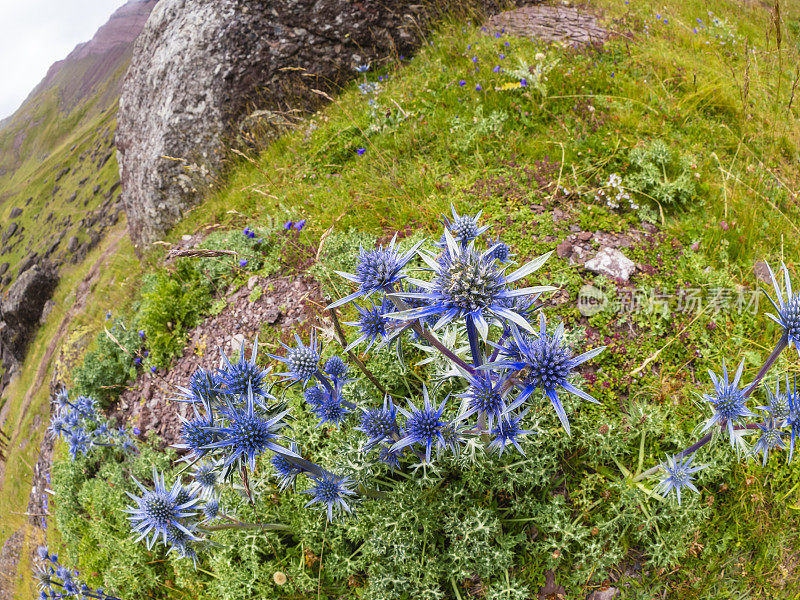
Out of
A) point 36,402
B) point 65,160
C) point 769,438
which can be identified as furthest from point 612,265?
point 65,160

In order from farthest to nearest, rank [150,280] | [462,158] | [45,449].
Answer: [45,449], [150,280], [462,158]

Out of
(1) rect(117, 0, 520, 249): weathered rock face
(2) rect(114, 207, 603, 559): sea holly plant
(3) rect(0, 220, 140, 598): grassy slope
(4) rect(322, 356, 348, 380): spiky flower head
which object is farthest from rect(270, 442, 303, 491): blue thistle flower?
(1) rect(117, 0, 520, 249): weathered rock face

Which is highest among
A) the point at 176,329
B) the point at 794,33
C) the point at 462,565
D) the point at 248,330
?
the point at 176,329

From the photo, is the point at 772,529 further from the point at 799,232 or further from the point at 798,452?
the point at 799,232

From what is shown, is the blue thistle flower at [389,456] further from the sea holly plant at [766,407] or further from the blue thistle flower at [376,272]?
the sea holly plant at [766,407]

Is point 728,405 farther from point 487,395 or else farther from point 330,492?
point 330,492

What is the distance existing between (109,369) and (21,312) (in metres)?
14.1

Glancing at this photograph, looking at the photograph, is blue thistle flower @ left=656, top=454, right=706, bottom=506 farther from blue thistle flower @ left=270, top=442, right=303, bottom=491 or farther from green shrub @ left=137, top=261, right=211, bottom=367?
green shrub @ left=137, top=261, right=211, bottom=367

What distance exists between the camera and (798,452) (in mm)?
3193

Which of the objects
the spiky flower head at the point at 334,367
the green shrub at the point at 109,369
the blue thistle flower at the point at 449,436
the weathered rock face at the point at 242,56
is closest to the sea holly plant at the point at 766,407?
the blue thistle flower at the point at 449,436

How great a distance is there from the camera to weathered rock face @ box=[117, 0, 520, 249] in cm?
Result: 806

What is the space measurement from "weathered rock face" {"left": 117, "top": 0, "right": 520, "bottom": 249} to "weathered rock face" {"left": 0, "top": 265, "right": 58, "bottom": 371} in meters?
11.3

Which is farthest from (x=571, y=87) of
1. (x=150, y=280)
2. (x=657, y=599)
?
(x=150, y=280)

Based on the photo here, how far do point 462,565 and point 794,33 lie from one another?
11305 mm
